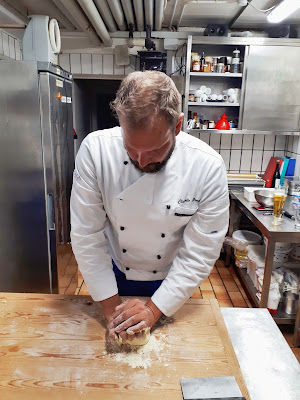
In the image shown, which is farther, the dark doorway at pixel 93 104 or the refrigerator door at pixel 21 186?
the dark doorway at pixel 93 104

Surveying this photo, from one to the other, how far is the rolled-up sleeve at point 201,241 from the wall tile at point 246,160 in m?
2.67

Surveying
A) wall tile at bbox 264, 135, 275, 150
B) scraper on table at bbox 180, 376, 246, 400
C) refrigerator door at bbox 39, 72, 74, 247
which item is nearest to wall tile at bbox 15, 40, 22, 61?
refrigerator door at bbox 39, 72, 74, 247

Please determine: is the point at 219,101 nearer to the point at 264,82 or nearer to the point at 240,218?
the point at 264,82

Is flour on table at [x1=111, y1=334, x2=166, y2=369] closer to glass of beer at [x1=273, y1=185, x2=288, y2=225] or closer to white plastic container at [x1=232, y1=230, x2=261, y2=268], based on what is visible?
glass of beer at [x1=273, y1=185, x2=288, y2=225]

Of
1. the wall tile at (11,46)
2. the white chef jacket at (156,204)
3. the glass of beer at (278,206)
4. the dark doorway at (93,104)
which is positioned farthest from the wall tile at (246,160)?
the white chef jacket at (156,204)

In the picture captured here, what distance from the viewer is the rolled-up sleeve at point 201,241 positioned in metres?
1.23

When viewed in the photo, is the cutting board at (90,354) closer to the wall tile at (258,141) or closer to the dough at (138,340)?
the dough at (138,340)

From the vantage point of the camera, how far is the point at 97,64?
371cm

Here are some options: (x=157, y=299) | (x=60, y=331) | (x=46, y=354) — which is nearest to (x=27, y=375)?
(x=46, y=354)

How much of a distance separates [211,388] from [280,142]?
334 centimetres

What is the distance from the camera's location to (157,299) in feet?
3.92

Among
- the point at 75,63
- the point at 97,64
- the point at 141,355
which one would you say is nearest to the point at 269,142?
the point at 97,64

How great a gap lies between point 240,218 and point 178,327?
2.64 meters

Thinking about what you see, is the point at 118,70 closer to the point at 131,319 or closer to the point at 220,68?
the point at 220,68
